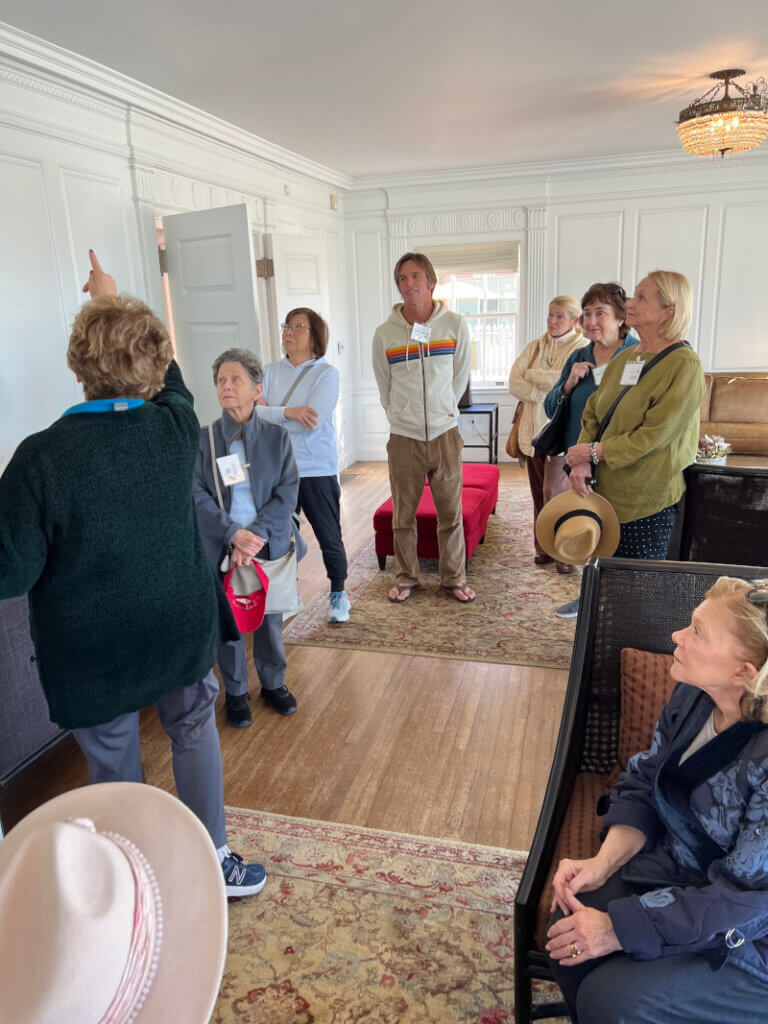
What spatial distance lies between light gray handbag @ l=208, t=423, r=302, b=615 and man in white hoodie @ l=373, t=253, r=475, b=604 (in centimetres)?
118

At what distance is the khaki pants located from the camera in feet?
12.2

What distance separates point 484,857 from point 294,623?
74.0 inches

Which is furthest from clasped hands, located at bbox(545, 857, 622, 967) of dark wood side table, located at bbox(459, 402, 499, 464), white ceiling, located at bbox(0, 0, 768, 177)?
dark wood side table, located at bbox(459, 402, 499, 464)

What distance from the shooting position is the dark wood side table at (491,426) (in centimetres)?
719

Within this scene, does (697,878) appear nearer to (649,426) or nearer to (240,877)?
(240,877)

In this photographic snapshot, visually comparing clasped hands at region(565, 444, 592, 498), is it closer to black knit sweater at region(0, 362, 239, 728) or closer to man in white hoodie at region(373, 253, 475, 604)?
man in white hoodie at region(373, 253, 475, 604)

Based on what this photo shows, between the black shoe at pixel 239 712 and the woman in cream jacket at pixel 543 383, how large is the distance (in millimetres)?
2028

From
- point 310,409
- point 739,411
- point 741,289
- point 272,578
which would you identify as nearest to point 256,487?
point 272,578

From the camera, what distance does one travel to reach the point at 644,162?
6605mm

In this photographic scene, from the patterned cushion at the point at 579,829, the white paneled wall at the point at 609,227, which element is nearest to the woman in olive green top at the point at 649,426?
the patterned cushion at the point at 579,829

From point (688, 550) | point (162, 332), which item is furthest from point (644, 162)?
point (162, 332)

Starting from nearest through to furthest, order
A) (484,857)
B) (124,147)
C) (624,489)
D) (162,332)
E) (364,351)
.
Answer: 1. (162,332)
2. (484,857)
3. (624,489)
4. (124,147)
5. (364,351)

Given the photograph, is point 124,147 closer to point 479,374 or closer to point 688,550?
point 688,550

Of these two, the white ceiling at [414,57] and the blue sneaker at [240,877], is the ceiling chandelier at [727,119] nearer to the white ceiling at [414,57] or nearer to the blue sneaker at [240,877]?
the white ceiling at [414,57]
